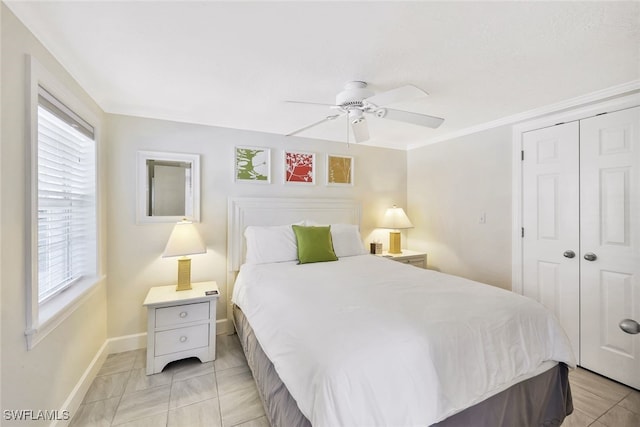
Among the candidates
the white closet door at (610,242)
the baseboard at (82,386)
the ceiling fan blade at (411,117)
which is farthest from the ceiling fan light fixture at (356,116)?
the baseboard at (82,386)

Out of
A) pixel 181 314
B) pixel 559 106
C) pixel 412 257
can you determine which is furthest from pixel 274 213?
pixel 559 106

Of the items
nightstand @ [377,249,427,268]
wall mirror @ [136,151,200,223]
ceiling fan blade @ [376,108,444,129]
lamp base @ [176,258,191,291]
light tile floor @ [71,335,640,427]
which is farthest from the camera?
nightstand @ [377,249,427,268]

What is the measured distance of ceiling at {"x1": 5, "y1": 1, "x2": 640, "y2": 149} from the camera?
133cm

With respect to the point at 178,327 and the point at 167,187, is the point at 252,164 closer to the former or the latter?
the point at 167,187

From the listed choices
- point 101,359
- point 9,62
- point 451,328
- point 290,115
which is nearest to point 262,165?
point 290,115

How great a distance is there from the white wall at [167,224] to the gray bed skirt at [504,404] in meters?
1.50

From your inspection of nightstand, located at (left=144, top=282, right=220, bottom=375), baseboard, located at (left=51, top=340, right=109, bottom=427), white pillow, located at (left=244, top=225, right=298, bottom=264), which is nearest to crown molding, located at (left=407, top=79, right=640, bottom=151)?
white pillow, located at (left=244, top=225, right=298, bottom=264)

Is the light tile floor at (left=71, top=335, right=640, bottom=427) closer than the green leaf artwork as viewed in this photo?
Yes

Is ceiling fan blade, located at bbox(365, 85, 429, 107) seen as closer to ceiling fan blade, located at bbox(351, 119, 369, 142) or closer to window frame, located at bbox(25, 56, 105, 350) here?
ceiling fan blade, located at bbox(351, 119, 369, 142)

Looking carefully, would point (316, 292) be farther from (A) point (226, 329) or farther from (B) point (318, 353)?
(A) point (226, 329)

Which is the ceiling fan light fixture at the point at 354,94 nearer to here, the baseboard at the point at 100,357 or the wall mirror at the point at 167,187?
the wall mirror at the point at 167,187

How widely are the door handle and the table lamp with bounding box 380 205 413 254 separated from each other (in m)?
2.04

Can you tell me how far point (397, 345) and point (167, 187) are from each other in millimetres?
2579

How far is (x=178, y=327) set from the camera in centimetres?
227
